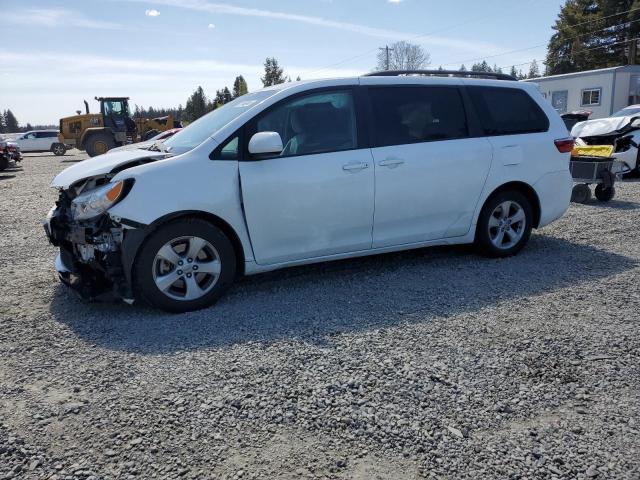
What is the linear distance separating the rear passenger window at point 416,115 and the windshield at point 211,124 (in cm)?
107

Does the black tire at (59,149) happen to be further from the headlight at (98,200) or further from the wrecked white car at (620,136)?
the headlight at (98,200)

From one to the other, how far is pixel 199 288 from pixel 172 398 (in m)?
1.48

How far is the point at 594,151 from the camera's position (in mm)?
9883

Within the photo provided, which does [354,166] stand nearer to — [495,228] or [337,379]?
[495,228]

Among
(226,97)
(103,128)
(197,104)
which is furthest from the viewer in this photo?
(197,104)

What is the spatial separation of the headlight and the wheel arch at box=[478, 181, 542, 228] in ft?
11.9

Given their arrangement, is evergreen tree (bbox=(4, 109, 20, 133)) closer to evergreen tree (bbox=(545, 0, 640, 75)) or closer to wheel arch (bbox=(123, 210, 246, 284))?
evergreen tree (bbox=(545, 0, 640, 75))

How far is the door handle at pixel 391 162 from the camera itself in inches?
197

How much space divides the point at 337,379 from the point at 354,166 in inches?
88.9

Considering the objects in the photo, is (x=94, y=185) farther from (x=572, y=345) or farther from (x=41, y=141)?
(x=41, y=141)

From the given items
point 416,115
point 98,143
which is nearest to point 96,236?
point 416,115

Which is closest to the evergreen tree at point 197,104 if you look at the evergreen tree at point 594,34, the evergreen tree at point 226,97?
the evergreen tree at point 226,97

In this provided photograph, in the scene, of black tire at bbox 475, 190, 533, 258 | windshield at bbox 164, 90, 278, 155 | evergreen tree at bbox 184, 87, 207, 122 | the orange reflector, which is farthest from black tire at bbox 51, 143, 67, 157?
evergreen tree at bbox 184, 87, 207, 122

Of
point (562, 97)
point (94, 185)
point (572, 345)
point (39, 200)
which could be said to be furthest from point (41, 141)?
point (572, 345)
